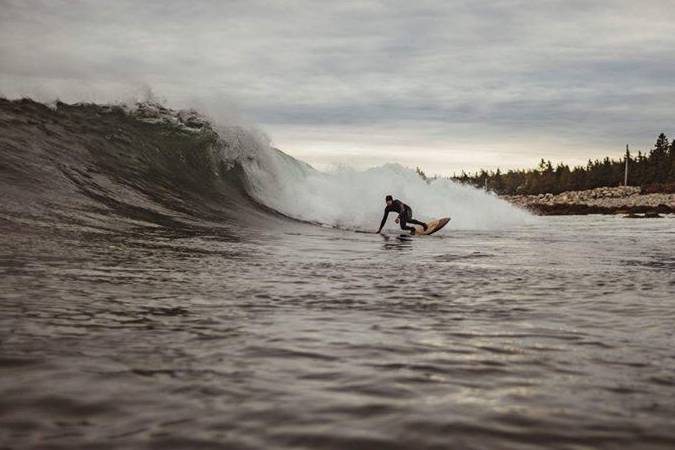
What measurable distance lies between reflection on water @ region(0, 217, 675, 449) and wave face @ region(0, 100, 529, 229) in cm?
626

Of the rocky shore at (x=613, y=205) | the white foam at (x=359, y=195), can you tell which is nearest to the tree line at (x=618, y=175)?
the rocky shore at (x=613, y=205)

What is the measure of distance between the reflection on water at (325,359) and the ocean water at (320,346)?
1 centimetres

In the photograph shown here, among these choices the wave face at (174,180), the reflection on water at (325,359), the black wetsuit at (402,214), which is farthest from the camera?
the black wetsuit at (402,214)

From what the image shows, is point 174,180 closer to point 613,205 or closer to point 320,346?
point 320,346

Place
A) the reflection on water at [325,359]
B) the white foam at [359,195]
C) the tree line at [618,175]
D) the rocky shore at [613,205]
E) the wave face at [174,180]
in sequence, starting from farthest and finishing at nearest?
the tree line at [618,175], the rocky shore at [613,205], the white foam at [359,195], the wave face at [174,180], the reflection on water at [325,359]

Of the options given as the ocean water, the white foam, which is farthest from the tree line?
the ocean water

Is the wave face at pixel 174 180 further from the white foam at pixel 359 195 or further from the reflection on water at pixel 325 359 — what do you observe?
the reflection on water at pixel 325 359

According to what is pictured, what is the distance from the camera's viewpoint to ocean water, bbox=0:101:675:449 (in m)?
2.30

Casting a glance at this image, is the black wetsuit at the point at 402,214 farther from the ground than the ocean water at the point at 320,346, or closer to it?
farther from the ground

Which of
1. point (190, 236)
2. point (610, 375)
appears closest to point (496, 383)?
point (610, 375)

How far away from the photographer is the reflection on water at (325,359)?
89.7 inches

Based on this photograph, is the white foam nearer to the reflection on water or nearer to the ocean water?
the ocean water

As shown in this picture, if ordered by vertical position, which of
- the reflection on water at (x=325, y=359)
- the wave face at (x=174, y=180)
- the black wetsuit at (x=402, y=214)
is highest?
the wave face at (x=174, y=180)

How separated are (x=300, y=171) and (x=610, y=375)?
25039 millimetres
